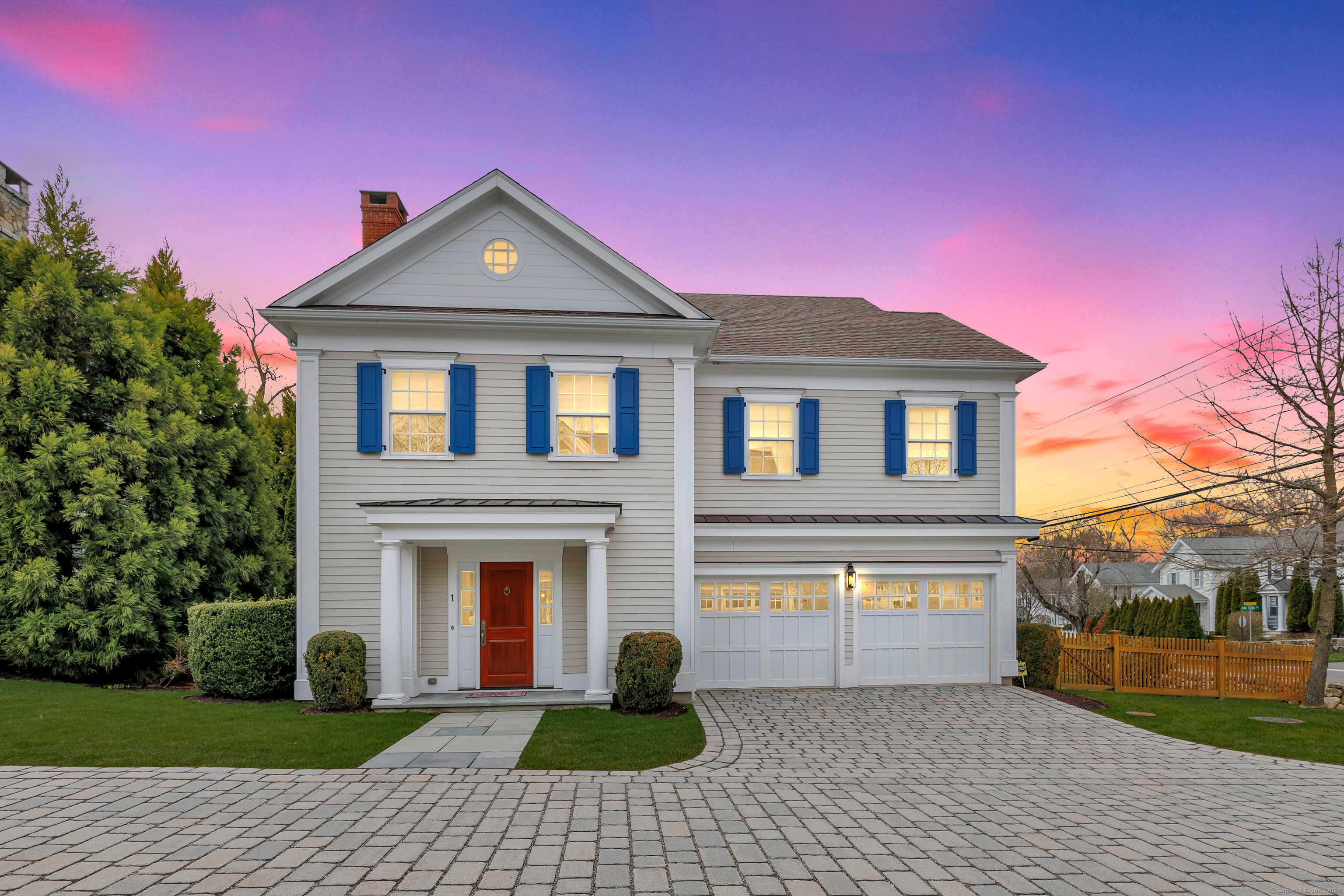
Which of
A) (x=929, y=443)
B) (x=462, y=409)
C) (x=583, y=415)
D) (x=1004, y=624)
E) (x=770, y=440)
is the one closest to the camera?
(x=462, y=409)

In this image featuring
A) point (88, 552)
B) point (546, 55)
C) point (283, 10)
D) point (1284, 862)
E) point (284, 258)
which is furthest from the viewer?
point (284, 258)

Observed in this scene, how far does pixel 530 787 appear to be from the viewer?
7.02 m

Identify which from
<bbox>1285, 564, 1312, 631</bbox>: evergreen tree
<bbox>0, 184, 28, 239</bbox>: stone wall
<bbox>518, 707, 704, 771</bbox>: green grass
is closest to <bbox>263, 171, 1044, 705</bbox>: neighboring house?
<bbox>518, 707, 704, 771</bbox>: green grass

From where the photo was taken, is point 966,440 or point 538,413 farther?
point 966,440

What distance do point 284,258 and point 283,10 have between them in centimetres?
1004

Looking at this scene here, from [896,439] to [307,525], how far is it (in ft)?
38.0

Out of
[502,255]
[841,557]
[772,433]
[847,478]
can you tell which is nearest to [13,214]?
[502,255]

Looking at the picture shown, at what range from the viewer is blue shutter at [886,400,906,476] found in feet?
45.8

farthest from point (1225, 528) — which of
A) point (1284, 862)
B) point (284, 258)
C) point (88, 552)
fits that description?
point (284, 258)

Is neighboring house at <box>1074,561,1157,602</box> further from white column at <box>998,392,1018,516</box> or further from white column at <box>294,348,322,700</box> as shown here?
white column at <box>294,348,322,700</box>

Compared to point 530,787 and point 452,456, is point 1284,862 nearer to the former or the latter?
point 530,787

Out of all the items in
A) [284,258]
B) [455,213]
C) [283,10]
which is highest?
[283,10]

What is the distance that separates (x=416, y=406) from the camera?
39.1ft

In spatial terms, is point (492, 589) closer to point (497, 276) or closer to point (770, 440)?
point (497, 276)
